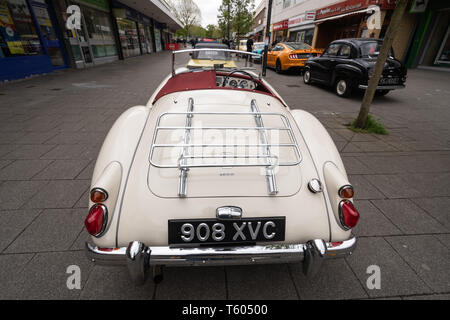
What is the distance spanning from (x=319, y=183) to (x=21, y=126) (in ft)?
19.3

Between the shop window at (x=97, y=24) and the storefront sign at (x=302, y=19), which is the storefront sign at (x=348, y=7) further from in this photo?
the shop window at (x=97, y=24)

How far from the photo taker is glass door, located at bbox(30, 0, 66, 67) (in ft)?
30.9

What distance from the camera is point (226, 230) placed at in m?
1.39

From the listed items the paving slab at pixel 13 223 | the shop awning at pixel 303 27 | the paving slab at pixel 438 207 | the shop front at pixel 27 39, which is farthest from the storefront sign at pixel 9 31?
the shop awning at pixel 303 27

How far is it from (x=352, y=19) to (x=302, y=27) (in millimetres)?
6770

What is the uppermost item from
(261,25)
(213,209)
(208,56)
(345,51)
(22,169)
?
(261,25)

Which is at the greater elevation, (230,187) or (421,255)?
(230,187)

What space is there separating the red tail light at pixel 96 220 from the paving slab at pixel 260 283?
40.6 inches

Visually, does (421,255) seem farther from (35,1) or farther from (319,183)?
(35,1)

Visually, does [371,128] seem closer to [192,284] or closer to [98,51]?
[192,284]

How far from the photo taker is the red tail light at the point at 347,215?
1437mm

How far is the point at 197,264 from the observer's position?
134 centimetres

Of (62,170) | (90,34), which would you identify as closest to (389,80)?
(62,170)

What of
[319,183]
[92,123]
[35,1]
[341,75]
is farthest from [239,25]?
[319,183]
